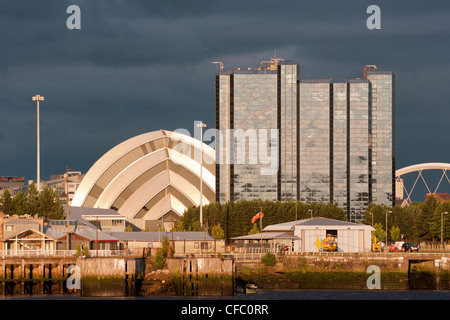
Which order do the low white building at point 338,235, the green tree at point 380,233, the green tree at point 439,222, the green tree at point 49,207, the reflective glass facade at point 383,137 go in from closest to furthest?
the low white building at point 338,235
the green tree at point 49,207
the green tree at point 439,222
the green tree at point 380,233
the reflective glass facade at point 383,137

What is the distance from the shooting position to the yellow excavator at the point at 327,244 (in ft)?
383

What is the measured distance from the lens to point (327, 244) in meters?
118

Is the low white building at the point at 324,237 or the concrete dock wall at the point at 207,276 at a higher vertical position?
the low white building at the point at 324,237

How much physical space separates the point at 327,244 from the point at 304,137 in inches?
3058

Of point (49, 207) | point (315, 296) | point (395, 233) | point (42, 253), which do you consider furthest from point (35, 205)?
point (315, 296)

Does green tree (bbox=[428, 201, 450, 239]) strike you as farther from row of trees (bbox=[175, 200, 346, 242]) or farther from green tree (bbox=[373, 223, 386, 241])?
row of trees (bbox=[175, 200, 346, 242])

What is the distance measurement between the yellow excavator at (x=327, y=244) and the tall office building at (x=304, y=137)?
74067 millimetres

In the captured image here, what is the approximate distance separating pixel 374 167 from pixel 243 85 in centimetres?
2946

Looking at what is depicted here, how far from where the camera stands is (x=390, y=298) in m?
90.0

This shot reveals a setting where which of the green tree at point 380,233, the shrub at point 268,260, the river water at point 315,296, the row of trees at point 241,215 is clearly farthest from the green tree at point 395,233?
the shrub at point 268,260

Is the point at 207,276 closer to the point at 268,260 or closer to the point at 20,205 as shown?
the point at 268,260

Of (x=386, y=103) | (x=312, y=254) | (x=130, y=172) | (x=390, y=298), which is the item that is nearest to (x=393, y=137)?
(x=386, y=103)
